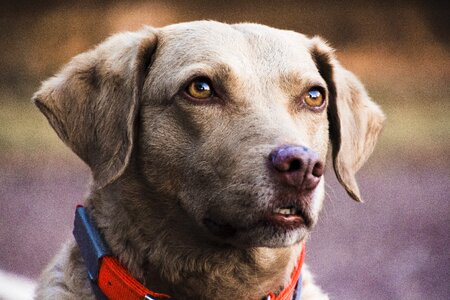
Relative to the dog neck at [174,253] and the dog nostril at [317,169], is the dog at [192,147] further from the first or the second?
the dog nostril at [317,169]

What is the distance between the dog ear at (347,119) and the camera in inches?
186

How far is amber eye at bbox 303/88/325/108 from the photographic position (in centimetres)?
445

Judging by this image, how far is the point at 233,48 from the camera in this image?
176 inches

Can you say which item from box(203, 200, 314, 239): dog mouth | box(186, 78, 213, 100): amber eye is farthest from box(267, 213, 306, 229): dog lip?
box(186, 78, 213, 100): amber eye

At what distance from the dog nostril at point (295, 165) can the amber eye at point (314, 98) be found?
28.7 inches

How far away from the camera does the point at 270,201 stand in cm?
389

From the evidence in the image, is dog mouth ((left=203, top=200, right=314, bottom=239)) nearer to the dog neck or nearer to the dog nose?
the dog nose

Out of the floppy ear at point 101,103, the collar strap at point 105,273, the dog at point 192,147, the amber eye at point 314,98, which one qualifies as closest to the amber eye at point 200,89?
the dog at point 192,147

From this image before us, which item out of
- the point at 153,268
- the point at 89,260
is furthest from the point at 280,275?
the point at 89,260

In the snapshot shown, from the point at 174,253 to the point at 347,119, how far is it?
117 centimetres

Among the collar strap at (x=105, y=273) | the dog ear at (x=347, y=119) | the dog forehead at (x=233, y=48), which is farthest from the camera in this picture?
the dog ear at (x=347, y=119)

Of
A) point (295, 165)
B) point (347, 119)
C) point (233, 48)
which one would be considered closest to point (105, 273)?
point (295, 165)

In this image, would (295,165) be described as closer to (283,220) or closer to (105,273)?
(283,220)

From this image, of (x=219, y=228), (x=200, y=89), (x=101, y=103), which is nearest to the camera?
(x=219, y=228)
